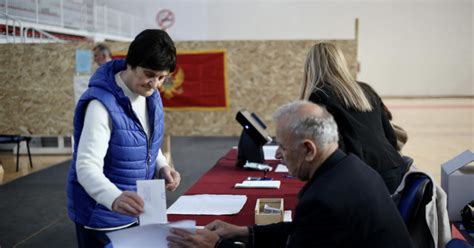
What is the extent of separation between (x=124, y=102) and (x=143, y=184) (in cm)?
35

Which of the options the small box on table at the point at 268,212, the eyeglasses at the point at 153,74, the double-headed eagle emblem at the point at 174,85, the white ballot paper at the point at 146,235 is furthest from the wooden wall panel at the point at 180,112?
the white ballot paper at the point at 146,235

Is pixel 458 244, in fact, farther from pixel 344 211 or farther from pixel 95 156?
pixel 95 156

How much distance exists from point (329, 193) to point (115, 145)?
81 centimetres

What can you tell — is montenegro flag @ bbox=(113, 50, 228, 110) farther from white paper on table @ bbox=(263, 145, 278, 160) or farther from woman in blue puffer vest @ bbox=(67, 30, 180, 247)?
woman in blue puffer vest @ bbox=(67, 30, 180, 247)

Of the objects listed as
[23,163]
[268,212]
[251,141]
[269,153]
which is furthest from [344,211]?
[23,163]

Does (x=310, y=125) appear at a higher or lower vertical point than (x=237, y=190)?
higher

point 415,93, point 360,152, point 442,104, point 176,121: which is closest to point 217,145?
point 176,121

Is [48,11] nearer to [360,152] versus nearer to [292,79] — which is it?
[292,79]

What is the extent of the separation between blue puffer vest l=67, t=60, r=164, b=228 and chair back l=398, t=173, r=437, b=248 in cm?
96

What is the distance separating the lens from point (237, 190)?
2.81 metres

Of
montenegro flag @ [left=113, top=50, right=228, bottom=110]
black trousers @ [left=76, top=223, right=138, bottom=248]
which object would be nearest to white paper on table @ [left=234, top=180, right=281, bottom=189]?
black trousers @ [left=76, top=223, right=138, bottom=248]

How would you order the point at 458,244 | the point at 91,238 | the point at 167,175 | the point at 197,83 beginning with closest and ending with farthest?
the point at 458,244 < the point at 91,238 < the point at 167,175 < the point at 197,83

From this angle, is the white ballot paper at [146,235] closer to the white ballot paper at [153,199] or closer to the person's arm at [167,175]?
the white ballot paper at [153,199]

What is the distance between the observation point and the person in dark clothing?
95.5 inches
